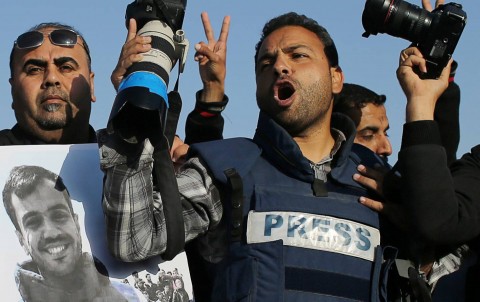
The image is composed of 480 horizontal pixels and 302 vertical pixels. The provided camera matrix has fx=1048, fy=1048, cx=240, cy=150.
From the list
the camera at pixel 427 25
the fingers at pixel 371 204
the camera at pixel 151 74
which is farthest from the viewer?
the camera at pixel 427 25

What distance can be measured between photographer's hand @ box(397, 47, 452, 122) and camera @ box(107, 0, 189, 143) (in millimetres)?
1011

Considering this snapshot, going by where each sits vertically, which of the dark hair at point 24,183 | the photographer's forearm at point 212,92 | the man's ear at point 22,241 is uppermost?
A: the photographer's forearm at point 212,92

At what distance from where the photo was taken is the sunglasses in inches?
195

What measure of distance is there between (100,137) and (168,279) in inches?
25.9

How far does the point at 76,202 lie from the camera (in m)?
4.27

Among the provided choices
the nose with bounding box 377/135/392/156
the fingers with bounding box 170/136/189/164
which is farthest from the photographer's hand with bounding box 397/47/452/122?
the nose with bounding box 377/135/392/156

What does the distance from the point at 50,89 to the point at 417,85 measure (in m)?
1.66

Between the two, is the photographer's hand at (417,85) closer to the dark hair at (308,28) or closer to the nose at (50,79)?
the dark hair at (308,28)

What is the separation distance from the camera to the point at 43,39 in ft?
16.3

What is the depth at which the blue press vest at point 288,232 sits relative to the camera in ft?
13.7

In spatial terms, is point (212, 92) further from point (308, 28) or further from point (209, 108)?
point (308, 28)

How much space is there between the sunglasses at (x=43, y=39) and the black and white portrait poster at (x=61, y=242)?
77 cm

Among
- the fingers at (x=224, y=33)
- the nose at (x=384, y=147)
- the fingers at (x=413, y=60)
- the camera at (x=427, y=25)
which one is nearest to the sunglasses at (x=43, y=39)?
the fingers at (x=224, y=33)

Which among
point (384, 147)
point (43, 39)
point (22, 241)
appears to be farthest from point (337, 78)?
point (22, 241)
